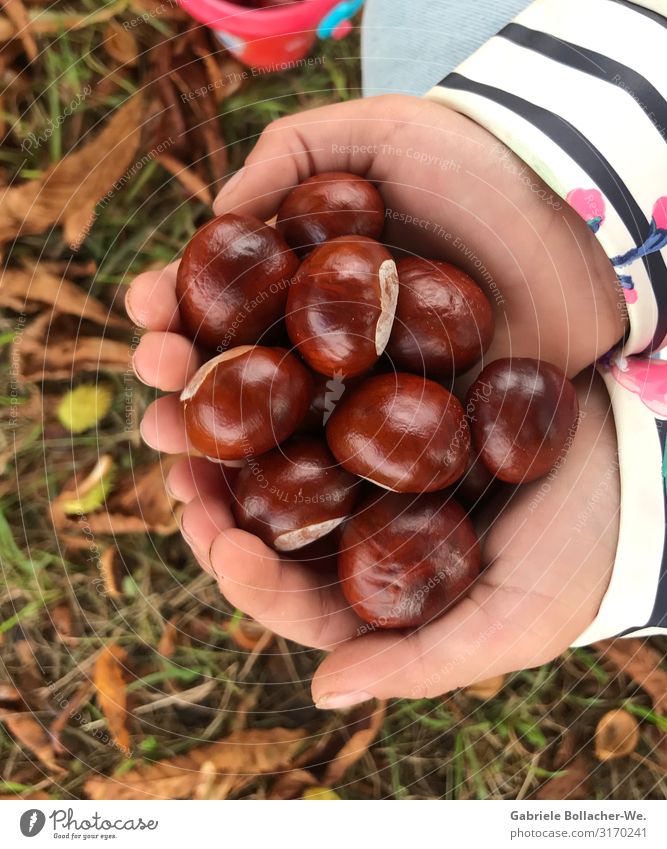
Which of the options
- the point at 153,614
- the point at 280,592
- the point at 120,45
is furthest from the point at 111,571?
the point at 120,45

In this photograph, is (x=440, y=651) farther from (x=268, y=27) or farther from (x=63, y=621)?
(x=268, y=27)

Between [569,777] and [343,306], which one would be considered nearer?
[343,306]

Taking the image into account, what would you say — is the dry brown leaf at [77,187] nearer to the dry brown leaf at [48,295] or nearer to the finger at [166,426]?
the dry brown leaf at [48,295]

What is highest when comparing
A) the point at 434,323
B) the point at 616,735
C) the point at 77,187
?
the point at 77,187

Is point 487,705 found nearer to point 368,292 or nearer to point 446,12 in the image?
point 368,292

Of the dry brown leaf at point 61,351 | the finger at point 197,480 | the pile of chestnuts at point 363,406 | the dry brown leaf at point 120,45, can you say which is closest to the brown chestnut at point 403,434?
the pile of chestnuts at point 363,406

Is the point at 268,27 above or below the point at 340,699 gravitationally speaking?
above
